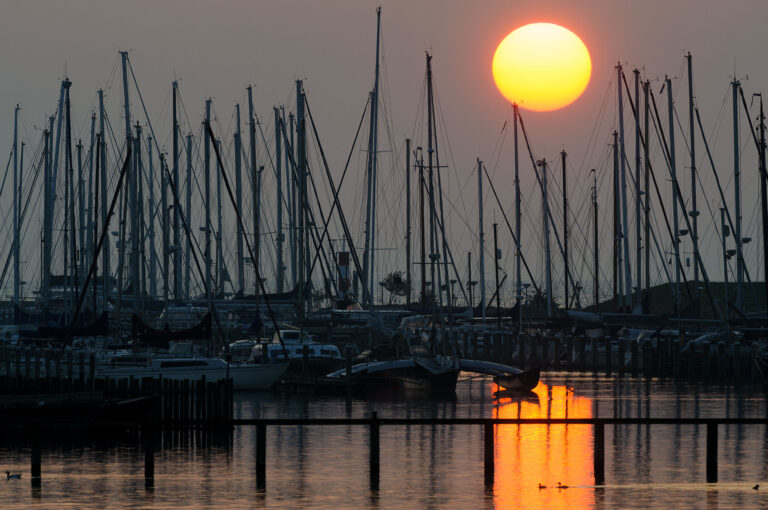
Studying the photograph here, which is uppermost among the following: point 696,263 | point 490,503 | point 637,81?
point 637,81

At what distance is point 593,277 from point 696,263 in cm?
3039

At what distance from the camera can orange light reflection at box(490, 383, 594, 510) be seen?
33719 millimetres

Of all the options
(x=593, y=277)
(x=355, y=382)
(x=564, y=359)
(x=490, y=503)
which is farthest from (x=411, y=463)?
(x=593, y=277)

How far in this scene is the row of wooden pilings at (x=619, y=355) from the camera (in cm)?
8444

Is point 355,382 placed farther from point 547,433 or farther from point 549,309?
point 549,309

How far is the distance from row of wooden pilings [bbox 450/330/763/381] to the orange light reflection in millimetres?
23247

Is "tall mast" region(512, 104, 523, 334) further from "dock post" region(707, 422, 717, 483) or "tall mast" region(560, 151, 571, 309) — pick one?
"dock post" region(707, 422, 717, 483)

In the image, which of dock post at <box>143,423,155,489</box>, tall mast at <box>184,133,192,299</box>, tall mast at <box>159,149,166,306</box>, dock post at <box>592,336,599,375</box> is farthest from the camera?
dock post at <box>592,336,599,375</box>

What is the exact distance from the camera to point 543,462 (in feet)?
136

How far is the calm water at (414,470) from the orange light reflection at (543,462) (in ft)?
0.14

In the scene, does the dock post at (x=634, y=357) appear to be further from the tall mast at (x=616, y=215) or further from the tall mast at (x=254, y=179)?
the tall mast at (x=254, y=179)

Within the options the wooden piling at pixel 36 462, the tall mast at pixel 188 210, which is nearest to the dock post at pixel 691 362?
the tall mast at pixel 188 210

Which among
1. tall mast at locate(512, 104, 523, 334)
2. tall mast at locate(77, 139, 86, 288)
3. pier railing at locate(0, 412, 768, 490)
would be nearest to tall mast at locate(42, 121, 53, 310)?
tall mast at locate(77, 139, 86, 288)

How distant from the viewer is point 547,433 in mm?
50625
